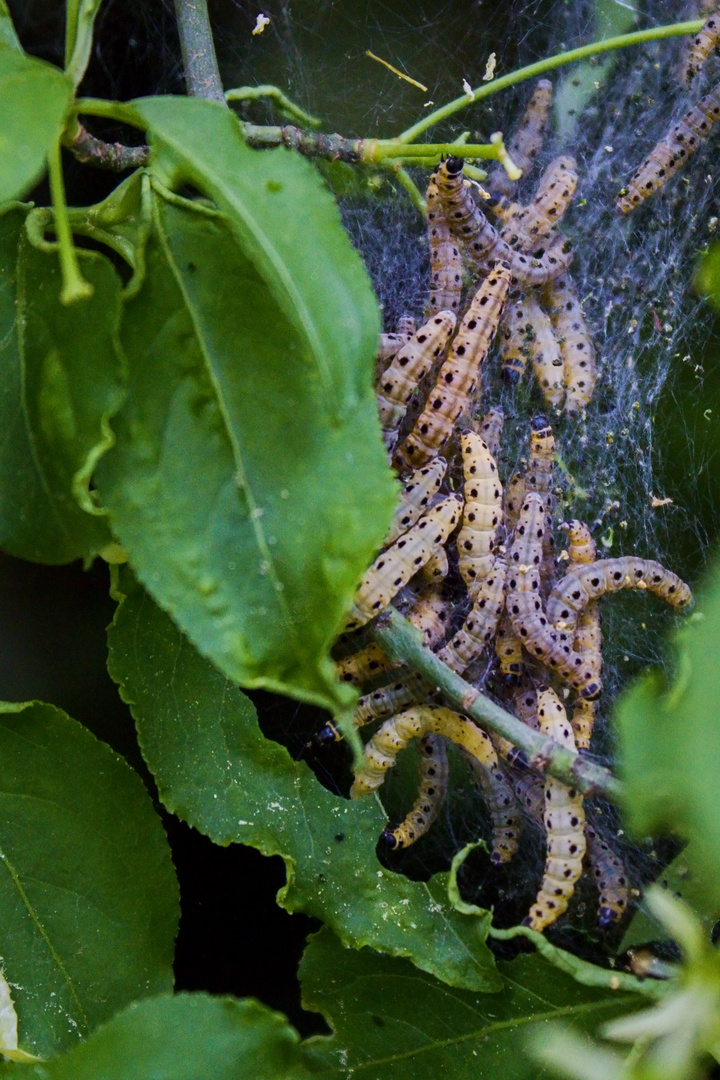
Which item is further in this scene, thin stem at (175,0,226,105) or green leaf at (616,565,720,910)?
thin stem at (175,0,226,105)

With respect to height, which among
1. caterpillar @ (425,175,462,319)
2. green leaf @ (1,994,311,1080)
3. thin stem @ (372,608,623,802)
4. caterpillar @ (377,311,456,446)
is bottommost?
green leaf @ (1,994,311,1080)

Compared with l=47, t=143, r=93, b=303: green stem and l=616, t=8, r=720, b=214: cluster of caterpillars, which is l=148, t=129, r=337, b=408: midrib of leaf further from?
l=616, t=8, r=720, b=214: cluster of caterpillars

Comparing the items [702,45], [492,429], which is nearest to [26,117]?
[492,429]

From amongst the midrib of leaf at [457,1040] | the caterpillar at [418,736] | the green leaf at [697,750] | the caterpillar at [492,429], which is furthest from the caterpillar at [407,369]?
the green leaf at [697,750]

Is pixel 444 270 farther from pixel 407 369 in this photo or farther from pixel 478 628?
pixel 478 628

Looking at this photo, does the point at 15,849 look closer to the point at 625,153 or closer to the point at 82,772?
the point at 82,772

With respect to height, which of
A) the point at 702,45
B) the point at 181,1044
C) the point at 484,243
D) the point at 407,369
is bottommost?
the point at 181,1044

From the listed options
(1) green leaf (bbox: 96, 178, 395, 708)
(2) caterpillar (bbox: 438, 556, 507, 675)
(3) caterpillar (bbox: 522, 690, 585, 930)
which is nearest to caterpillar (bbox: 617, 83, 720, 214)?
(2) caterpillar (bbox: 438, 556, 507, 675)

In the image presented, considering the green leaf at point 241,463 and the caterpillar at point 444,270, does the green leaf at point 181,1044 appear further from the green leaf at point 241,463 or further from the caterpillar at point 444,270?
the caterpillar at point 444,270
